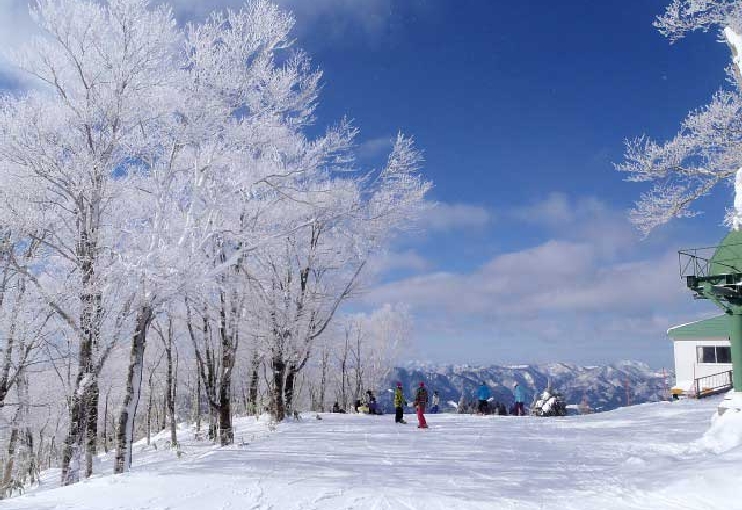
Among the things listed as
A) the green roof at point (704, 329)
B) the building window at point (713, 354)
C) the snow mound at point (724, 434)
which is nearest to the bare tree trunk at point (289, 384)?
the snow mound at point (724, 434)

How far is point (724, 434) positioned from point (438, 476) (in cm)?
745

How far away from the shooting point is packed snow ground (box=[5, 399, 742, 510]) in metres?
7.45

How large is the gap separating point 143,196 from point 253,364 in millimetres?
13214

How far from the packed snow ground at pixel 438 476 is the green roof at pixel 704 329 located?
19642 mm

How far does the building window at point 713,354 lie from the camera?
3119 cm

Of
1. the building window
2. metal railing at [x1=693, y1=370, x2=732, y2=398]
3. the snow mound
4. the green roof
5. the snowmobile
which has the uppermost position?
the green roof

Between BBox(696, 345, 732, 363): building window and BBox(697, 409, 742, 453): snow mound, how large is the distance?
21.3m

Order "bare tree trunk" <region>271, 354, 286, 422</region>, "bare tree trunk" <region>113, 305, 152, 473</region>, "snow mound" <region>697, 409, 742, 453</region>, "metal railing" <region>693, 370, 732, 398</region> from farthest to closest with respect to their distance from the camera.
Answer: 1. "metal railing" <region>693, 370, 732, 398</region>
2. "bare tree trunk" <region>271, 354, 286, 422</region>
3. "bare tree trunk" <region>113, 305, 152, 473</region>
4. "snow mound" <region>697, 409, 742, 453</region>

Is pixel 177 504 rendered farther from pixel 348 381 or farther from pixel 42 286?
pixel 348 381

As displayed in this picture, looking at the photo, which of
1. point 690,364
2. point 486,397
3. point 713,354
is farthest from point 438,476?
point 713,354

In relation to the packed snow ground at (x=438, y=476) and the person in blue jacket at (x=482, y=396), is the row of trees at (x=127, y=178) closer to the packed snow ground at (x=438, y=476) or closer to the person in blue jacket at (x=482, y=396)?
the packed snow ground at (x=438, y=476)

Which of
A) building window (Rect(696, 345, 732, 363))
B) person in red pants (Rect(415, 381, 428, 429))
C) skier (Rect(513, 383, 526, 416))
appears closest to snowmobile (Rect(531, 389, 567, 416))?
skier (Rect(513, 383, 526, 416))

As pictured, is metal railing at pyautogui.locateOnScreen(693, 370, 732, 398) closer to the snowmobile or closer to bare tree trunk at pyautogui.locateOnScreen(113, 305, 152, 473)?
the snowmobile

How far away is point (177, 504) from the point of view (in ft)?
24.3
